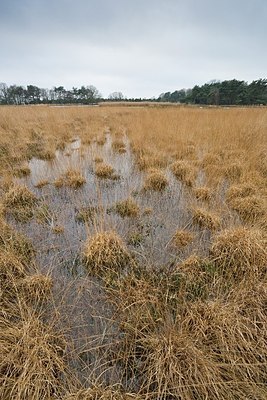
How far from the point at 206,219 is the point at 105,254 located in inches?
64.7

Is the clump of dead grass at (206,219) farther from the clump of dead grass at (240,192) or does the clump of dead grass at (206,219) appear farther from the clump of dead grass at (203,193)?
the clump of dead grass at (240,192)

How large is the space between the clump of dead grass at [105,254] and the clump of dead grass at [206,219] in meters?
1.28

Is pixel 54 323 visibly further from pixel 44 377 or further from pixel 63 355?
pixel 44 377

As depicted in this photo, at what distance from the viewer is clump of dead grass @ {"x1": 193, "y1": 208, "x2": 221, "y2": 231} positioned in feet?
10.9

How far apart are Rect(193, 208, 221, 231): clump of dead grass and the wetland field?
20 mm

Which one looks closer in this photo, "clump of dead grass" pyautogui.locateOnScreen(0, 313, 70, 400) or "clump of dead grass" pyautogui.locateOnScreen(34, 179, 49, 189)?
"clump of dead grass" pyautogui.locateOnScreen(0, 313, 70, 400)

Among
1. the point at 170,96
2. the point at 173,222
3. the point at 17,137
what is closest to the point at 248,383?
the point at 173,222

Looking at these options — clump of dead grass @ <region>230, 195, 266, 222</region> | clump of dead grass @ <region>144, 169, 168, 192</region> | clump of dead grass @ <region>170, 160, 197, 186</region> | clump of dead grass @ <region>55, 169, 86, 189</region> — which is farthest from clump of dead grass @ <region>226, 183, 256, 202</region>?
clump of dead grass @ <region>55, 169, 86, 189</region>

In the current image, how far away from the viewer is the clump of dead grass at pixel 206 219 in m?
3.33

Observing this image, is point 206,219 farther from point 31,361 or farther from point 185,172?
point 31,361

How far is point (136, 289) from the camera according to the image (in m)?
2.21

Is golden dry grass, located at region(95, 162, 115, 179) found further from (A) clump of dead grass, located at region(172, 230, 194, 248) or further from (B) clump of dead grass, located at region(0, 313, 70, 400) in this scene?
(B) clump of dead grass, located at region(0, 313, 70, 400)

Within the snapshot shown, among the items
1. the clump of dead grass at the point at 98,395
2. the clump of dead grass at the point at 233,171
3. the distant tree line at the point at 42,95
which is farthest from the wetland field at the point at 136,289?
the distant tree line at the point at 42,95

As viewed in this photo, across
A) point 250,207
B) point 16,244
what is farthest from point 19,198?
point 250,207
